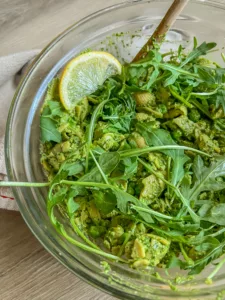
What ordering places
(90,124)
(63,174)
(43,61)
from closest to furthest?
(63,174), (90,124), (43,61)

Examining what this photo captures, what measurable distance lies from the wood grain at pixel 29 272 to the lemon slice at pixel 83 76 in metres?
0.33

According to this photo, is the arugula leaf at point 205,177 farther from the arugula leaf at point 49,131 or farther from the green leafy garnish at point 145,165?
the arugula leaf at point 49,131

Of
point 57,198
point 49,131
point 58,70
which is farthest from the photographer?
point 58,70

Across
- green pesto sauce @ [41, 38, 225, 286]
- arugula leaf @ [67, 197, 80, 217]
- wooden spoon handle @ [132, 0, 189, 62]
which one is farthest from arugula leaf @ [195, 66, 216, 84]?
arugula leaf @ [67, 197, 80, 217]

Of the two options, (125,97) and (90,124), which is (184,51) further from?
(90,124)

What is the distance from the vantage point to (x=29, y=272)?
1.13 m

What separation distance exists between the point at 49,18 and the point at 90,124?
0.51 meters

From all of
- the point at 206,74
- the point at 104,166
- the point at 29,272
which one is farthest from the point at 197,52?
the point at 29,272

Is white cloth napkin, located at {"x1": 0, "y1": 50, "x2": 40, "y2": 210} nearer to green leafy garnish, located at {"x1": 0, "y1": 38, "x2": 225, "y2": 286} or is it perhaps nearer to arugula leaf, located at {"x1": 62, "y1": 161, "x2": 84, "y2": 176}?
green leafy garnish, located at {"x1": 0, "y1": 38, "x2": 225, "y2": 286}

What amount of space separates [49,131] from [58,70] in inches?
7.1

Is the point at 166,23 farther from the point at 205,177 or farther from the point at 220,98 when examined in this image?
the point at 205,177

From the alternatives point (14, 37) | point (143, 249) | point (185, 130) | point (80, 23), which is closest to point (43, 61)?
point (80, 23)

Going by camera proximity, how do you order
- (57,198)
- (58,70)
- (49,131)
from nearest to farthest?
1. (57,198)
2. (49,131)
3. (58,70)

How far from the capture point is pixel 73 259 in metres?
0.96
